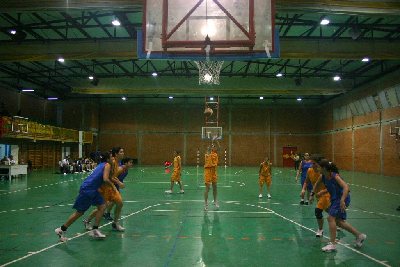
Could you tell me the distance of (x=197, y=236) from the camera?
776cm

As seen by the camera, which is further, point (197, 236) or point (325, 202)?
point (197, 236)

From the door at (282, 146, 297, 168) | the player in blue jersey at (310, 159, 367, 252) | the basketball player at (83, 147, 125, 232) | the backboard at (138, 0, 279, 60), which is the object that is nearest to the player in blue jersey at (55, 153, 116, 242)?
the basketball player at (83, 147, 125, 232)

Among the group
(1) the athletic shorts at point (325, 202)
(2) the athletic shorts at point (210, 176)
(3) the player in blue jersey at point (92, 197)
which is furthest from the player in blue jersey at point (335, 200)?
(2) the athletic shorts at point (210, 176)

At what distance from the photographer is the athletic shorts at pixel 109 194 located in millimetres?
8289

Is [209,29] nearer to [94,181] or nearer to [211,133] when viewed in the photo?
[94,181]

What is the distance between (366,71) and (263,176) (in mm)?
20746

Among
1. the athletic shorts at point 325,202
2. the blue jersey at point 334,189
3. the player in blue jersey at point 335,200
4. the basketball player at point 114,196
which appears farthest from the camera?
the basketball player at point 114,196

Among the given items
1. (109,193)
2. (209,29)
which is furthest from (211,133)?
(209,29)

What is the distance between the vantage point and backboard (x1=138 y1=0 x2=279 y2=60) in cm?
802

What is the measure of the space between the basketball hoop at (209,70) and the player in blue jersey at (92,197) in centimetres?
1034

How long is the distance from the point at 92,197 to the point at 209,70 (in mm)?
11863

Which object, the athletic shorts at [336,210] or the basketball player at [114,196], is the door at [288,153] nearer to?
the basketball player at [114,196]

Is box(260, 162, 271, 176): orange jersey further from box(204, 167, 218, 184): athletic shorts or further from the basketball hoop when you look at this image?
the basketball hoop

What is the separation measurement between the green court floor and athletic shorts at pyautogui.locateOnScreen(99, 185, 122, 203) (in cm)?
78
